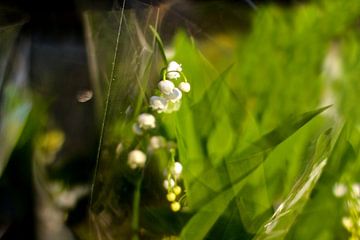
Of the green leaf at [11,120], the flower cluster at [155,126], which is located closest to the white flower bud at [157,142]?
the flower cluster at [155,126]

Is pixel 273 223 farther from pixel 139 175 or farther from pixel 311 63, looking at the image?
pixel 311 63

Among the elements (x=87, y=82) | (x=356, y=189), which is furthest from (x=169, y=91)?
(x=87, y=82)

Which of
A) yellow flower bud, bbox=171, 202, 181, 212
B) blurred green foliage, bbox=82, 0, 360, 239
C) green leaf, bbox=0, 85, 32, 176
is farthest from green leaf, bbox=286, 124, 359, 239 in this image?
green leaf, bbox=0, 85, 32, 176

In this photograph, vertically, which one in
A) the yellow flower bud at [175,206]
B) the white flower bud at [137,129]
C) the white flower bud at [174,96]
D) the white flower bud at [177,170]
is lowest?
the yellow flower bud at [175,206]

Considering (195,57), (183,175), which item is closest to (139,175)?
(183,175)

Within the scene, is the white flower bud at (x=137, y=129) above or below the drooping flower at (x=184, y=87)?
below

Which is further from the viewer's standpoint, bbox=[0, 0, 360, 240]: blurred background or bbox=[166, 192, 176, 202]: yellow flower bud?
bbox=[0, 0, 360, 240]: blurred background

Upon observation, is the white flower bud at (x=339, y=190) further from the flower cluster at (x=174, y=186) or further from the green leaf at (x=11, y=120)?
the green leaf at (x=11, y=120)

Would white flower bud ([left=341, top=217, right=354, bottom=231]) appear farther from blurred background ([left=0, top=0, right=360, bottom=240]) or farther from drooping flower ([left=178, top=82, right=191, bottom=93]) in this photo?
drooping flower ([left=178, top=82, right=191, bottom=93])

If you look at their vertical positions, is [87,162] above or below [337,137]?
below
